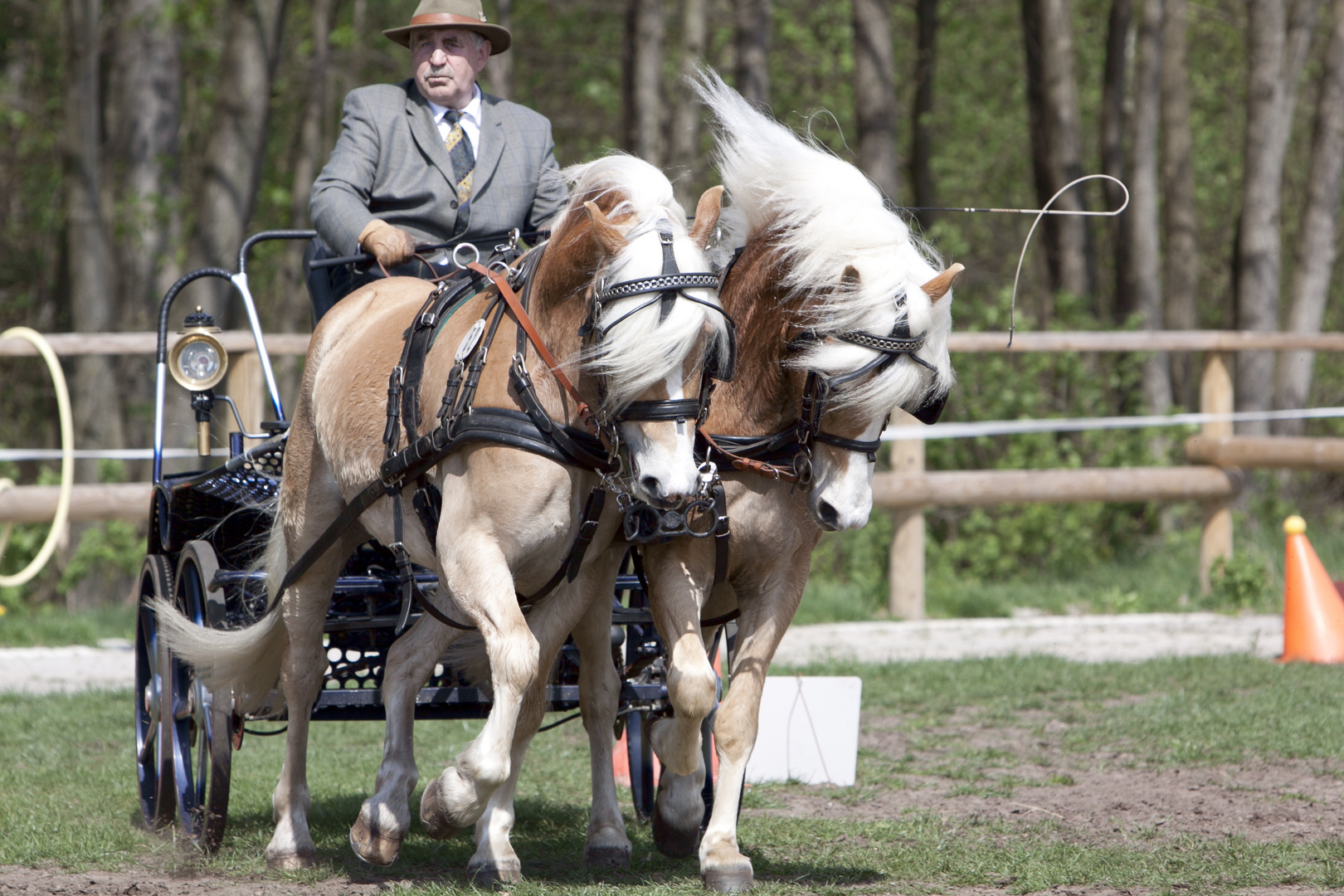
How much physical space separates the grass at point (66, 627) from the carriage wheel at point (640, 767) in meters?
3.80

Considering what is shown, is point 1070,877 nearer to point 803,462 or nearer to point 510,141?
point 803,462

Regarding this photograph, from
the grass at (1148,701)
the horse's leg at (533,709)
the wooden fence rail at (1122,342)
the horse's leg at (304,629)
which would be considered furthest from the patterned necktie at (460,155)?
the wooden fence rail at (1122,342)

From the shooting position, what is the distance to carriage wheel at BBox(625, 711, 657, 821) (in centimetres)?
443

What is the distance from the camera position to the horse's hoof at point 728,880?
3.26 metres

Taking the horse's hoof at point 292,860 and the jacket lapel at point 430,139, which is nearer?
the horse's hoof at point 292,860

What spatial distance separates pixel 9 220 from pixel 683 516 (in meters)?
14.1

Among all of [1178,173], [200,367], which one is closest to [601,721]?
[200,367]

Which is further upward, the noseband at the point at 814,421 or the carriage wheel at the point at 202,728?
the noseband at the point at 814,421

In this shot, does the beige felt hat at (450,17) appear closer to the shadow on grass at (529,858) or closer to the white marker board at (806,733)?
the white marker board at (806,733)

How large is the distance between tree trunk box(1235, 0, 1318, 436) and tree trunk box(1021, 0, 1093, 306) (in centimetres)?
124

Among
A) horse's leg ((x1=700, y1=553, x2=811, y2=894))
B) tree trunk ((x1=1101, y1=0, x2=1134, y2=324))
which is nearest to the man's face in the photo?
horse's leg ((x1=700, y1=553, x2=811, y2=894))

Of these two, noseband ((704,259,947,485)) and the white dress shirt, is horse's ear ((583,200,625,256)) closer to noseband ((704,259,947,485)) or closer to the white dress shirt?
noseband ((704,259,947,485))

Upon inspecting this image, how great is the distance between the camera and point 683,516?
316cm

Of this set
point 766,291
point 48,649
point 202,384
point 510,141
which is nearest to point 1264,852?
point 766,291
